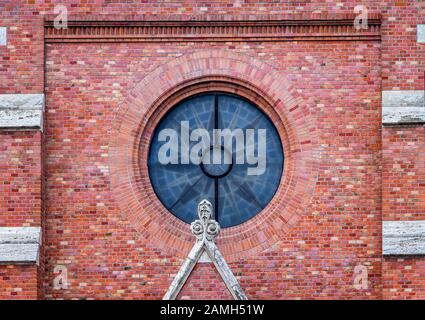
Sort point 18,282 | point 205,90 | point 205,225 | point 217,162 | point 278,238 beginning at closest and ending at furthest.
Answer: point 205,225 → point 18,282 → point 278,238 → point 217,162 → point 205,90

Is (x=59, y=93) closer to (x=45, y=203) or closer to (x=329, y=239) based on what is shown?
(x=45, y=203)

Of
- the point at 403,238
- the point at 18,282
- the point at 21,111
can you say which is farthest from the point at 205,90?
the point at 18,282

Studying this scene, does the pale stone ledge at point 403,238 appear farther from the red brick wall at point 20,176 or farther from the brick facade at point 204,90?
the red brick wall at point 20,176

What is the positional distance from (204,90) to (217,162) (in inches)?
57.2

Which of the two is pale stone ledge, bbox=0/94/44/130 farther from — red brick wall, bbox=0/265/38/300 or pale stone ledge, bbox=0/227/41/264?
red brick wall, bbox=0/265/38/300

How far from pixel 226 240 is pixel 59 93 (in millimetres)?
4392

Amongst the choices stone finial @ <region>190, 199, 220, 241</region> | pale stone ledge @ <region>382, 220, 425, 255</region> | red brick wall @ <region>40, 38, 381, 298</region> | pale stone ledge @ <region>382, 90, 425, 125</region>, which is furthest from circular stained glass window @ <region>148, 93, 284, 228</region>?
pale stone ledge @ <region>382, 220, 425, 255</region>

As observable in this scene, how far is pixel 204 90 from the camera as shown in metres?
35.9

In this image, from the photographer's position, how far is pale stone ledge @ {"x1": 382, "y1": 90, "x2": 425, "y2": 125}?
3497cm

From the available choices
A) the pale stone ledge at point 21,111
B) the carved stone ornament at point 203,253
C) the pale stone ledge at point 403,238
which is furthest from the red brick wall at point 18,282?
the pale stone ledge at point 403,238

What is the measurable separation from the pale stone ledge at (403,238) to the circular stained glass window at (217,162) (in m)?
2.48

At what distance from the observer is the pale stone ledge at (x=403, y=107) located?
34969mm

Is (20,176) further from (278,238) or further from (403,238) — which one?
(403,238)
